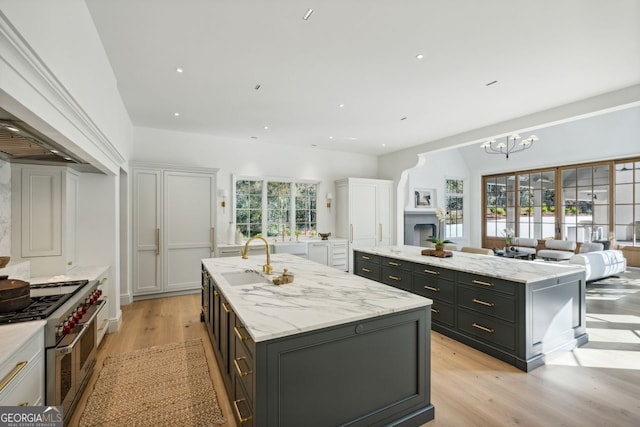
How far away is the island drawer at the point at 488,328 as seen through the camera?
2.63 m

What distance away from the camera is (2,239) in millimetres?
2412

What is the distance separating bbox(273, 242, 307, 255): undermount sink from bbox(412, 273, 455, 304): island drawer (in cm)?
Answer: 269

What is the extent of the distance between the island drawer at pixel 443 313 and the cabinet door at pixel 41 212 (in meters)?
3.84

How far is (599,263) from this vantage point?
555 centimetres

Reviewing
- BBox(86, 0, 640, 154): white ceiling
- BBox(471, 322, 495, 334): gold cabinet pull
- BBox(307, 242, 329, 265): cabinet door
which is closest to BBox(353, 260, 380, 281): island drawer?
BBox(471, 322, 495, 334): gold cabinet pull

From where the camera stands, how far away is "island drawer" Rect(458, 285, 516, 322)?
261cm

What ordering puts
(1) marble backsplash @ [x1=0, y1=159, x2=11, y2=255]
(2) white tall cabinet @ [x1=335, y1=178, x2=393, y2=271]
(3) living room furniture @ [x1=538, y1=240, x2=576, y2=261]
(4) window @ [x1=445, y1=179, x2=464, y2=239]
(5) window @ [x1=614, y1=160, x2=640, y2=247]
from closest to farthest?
(1) marble backsplash @ [x1=0, y1=159, x2=11, y2=255]
(2) white tall cabinet @ [x1=335, y1=178, x2=393, y2=271]
(3) living room furniture @ [x1=538, y1=240, x2=576, y2=261]
(5) window @ [x1=614, y1=160, x2=640, y2=247]
(4) window @ [x1=445, y1=179, x2=464, y2=239]

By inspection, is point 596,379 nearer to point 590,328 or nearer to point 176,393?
point 590,328

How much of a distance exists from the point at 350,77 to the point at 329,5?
1179 millimetres

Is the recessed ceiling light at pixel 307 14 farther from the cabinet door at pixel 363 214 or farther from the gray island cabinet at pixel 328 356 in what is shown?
the cabinet door at pixel 363 214

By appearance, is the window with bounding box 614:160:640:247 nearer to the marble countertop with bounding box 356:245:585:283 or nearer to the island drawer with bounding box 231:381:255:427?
the marble countertop with bounding box 356:245:585:283

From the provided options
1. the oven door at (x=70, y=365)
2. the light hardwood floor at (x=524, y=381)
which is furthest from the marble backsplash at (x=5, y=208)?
the light hardwood floor at (x=524, y=381)

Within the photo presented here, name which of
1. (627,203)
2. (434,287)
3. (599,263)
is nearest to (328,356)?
(434,287)

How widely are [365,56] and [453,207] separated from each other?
790 centimetres
